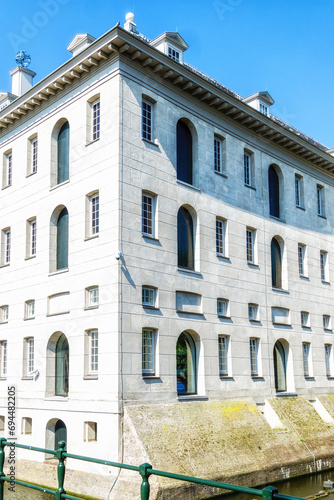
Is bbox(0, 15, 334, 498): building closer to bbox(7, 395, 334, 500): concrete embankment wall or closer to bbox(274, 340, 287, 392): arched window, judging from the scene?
bbox(274, 340, 287, 392): arched window

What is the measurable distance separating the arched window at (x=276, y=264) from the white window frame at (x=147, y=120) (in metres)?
10.9

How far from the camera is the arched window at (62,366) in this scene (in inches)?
977

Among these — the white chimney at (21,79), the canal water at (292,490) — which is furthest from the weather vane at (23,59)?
the canal water at (292,490)

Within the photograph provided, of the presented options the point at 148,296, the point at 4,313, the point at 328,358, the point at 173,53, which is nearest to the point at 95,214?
the point at 148,296

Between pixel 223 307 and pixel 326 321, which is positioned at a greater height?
pixel 223 307

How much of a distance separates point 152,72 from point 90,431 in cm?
1560

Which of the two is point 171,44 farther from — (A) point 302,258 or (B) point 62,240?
(A) point 302,258

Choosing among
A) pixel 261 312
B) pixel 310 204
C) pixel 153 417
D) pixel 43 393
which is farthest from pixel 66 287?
pixel 310 204

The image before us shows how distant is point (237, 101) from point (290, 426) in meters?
16.5

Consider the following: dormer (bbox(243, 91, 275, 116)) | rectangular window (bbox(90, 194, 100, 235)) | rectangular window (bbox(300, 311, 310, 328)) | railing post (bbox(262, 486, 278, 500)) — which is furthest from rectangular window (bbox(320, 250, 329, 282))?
railing post (bbox(262, 486, 278, 500))

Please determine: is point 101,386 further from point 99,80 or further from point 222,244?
point 99,80

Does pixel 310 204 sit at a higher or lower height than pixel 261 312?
higher

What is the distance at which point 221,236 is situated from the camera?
2850cm

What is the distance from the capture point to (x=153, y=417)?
845 inches
